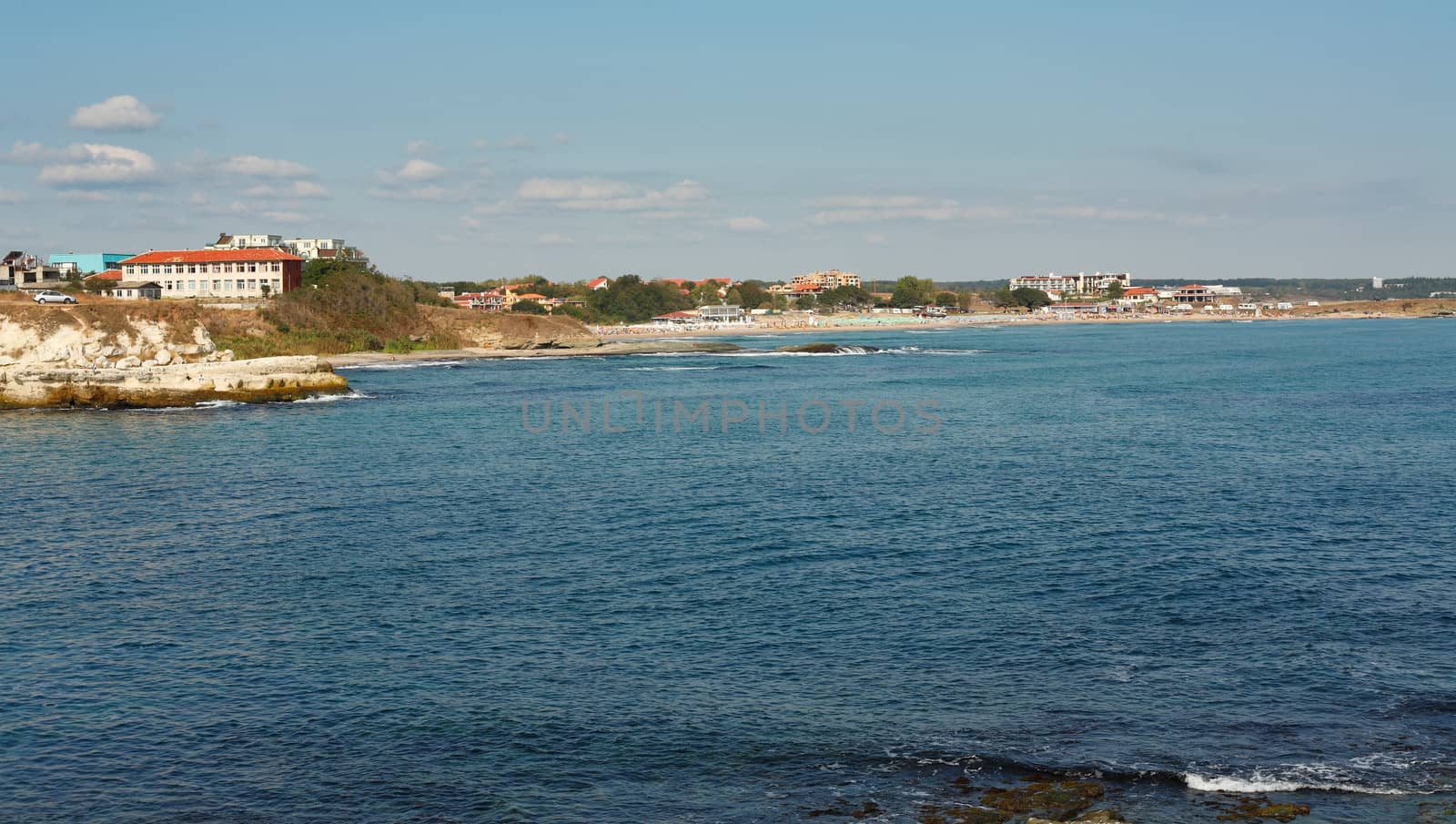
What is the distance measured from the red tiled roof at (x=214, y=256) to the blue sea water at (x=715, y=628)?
106 metres

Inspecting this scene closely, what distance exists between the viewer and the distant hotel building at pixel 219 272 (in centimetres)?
16488

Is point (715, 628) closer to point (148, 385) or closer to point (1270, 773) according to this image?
point (1270, 773)

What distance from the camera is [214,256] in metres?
168

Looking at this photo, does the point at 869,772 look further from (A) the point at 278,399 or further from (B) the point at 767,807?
(A) the point at 278,399

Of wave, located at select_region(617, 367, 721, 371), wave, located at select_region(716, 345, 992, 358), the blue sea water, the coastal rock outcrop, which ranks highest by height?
the coastal rock outcrop

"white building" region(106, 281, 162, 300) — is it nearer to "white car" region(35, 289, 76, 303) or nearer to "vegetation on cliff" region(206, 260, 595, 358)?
"vegetation on cliff" region(206, 260, 595, 358)

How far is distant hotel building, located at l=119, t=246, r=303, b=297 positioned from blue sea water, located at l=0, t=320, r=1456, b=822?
341 feet

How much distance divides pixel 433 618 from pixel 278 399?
68166 mm

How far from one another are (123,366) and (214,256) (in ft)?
256

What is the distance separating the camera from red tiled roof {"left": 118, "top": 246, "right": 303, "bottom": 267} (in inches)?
6531

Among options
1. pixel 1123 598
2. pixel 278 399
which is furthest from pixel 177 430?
pixel 1123 598

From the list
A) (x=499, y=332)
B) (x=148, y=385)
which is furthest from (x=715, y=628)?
(x=499, y=332)

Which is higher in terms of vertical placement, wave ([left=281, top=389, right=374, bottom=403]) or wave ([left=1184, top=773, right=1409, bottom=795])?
wave ([left=281, top=389, right=374, bottom=403])

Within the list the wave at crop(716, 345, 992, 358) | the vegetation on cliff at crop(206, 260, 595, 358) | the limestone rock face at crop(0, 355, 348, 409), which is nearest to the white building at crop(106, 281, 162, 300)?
the vegetation on cliff at crop(206, 260, 595, 358)
